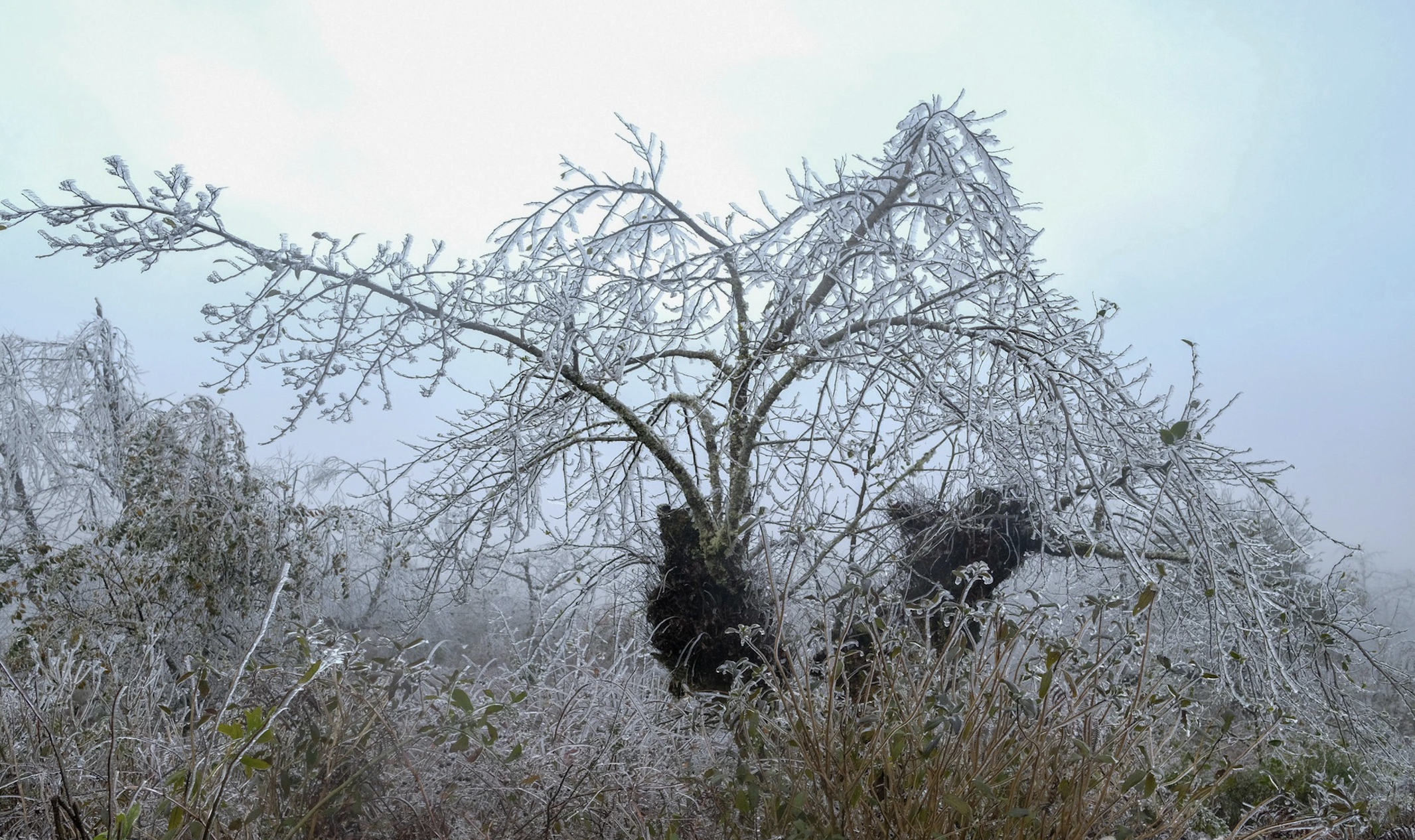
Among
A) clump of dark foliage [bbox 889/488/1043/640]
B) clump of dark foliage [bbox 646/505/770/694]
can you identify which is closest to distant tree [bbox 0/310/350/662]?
clump of dark foliage [bbox 646/505/770/694]

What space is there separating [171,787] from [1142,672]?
2164 mm

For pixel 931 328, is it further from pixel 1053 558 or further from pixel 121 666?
pixel 121 666

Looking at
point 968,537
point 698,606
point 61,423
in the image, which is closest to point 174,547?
point 61,423

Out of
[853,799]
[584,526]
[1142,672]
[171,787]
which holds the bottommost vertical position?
[171,787]

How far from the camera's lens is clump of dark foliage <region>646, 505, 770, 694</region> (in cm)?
356

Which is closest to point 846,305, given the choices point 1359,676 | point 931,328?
point 931,328

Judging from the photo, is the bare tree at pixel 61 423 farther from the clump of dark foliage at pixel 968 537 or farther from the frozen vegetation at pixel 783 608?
the clump of dark foliage at pixel 968 537

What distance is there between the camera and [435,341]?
9.73 feet

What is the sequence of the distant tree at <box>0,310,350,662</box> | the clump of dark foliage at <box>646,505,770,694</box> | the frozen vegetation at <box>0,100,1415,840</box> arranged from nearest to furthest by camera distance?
the frozen vegetation at <box>0,100,1415,840</box> < the clump of dark foliage at <box>646,505,770,694</box> < the distant tree at <box>0,310,350,662</box>

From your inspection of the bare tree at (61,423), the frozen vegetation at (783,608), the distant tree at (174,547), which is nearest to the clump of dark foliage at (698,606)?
the frozen vegetation at (783,608)

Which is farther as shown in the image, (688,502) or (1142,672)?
(688,502)

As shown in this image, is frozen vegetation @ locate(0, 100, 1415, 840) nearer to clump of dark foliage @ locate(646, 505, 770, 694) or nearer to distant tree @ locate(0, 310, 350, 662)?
clump of dark foliage @ locate(646, 505, 770, 694)

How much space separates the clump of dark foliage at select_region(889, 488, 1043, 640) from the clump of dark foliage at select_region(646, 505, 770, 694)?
76 centimetres

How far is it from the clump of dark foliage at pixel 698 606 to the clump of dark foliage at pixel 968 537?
0.76 meters
